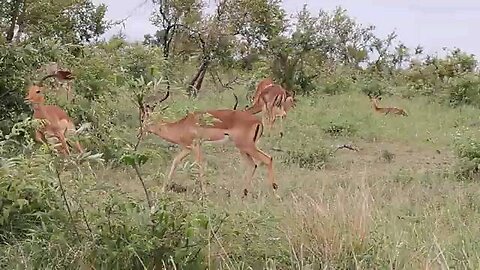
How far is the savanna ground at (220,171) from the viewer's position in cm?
327

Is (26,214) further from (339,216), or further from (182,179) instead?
(182,179)

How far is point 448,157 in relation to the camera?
9117 millimetres

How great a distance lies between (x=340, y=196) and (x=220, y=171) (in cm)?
346

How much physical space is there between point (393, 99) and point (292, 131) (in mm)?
6650

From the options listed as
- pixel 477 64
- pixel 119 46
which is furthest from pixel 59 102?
pixel 477 64

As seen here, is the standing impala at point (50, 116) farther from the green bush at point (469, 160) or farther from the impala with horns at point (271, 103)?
the impala with horns at point (271, 103)

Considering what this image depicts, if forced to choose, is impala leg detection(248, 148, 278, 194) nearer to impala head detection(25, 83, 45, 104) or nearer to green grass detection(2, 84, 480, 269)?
green grass detection(2, 84, 480, 269)

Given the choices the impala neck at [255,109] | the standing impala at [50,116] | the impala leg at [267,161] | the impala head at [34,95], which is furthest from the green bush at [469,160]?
the impala head at [34,95]

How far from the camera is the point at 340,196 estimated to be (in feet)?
14.2

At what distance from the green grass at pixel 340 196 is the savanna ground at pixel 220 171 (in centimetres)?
2

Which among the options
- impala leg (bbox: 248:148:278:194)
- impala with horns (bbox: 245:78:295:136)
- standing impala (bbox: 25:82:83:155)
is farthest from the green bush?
standing impala (bbox: 25:82:83:155)

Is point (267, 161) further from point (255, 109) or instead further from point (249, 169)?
point (255, 109)

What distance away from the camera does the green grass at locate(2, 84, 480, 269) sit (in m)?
3.44

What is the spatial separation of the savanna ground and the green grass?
0.02 meters
